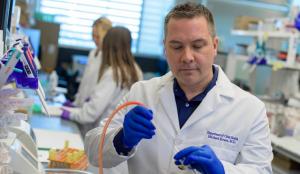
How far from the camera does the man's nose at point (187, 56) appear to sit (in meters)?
1.34

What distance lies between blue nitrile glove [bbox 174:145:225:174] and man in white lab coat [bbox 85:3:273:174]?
9 cm

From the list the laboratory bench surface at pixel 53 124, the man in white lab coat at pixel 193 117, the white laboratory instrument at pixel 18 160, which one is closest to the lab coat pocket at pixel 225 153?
the man in white lab coat at pixel 193 117

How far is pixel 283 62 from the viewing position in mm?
3309

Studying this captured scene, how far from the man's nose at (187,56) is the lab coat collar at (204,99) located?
20cm

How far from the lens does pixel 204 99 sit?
148cm

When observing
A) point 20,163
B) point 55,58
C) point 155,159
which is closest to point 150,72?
point 55,58

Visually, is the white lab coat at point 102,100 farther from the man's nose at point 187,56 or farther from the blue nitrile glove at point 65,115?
the man's nose at point 187,56

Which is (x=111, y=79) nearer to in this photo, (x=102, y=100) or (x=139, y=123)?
(x=102, y=100)

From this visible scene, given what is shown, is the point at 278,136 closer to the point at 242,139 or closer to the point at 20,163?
the point at 242,139

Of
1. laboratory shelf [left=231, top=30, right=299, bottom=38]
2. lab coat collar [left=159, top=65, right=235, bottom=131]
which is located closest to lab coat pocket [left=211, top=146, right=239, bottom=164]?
lab coat collar [left=159, top=65, right=235, bottom=131]

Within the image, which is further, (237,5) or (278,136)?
(237,5)

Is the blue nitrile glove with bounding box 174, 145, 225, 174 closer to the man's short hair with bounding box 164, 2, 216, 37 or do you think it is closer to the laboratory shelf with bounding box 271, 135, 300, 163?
the man's short hair with bounding box 164, 2, 216, 37

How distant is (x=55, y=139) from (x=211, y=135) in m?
1.15

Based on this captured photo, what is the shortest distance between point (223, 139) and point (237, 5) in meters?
4.77
